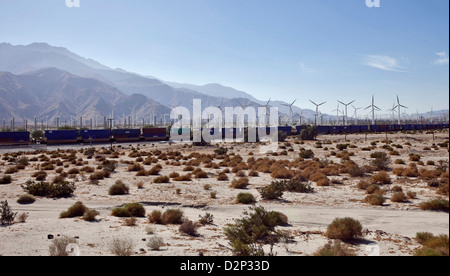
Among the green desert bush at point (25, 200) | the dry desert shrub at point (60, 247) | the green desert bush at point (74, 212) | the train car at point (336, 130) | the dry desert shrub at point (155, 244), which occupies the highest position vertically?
the train car at point (336, 130)

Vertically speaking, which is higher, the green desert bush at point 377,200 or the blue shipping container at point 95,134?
the blue shipping container at point 95,134

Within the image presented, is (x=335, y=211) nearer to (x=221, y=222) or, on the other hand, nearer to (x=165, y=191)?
(x=221, y=222)

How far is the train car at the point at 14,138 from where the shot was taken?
67812mm

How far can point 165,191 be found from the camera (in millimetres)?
21953

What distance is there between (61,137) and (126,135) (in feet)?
45.5

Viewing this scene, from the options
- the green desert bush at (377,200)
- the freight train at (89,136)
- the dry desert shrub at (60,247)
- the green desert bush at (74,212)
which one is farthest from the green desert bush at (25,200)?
the freight train at (89,136)

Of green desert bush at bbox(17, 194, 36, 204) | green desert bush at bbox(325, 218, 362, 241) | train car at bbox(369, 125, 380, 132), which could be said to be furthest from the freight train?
green desert bush at bbox(325, 218, 362, 241)

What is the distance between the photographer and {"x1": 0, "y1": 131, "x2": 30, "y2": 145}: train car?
67.8 meters

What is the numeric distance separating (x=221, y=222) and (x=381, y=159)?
21.4 meters

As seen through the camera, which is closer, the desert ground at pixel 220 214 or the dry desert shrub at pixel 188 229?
the desert ground at pixel 220 214

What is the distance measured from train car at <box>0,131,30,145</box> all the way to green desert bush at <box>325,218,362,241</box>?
73542 millimetres

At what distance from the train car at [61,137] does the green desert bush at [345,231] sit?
2853 inches

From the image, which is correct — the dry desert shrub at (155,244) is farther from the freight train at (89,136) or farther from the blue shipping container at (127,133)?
the blue shipping container at (127,133)
